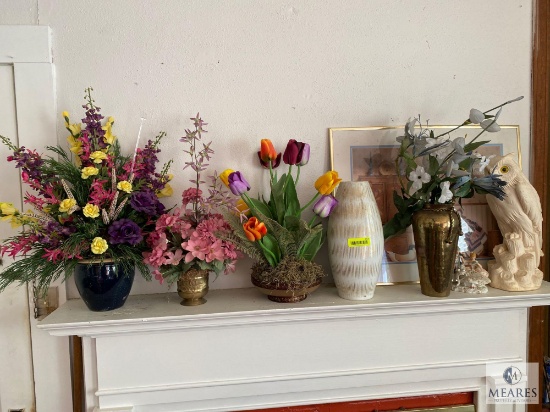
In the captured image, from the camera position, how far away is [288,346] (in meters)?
1.08

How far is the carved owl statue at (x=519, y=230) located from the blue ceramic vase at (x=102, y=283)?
3.62ft

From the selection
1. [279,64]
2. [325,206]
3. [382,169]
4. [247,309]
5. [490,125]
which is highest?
[279,64]

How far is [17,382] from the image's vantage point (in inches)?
44.9

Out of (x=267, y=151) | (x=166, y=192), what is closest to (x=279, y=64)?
(x=267, y=151)

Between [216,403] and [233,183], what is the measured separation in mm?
631

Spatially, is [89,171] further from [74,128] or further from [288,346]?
[288,346]

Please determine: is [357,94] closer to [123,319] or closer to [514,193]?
[514,193]

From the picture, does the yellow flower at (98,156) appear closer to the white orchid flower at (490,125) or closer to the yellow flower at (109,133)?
the yellow flower at (109,133)

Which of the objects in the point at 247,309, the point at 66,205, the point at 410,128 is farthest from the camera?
the point at 410,128

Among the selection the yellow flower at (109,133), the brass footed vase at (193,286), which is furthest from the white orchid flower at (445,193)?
the yellow flower at (109,133)

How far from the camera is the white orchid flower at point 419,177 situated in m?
1.07

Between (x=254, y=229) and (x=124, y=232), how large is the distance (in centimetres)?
32

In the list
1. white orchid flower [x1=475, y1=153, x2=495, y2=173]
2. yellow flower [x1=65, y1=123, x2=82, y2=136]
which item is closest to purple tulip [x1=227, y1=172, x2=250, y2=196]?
yellow flower [x1=65, y1=123, x2=82, y2=136]

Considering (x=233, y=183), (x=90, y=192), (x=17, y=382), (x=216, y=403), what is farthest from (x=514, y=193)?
(x=17, y=382)
